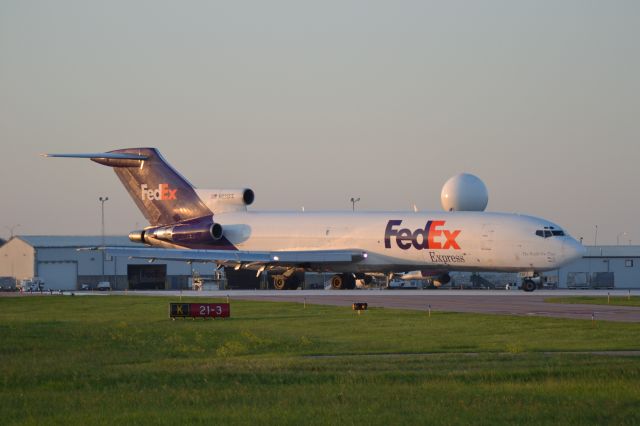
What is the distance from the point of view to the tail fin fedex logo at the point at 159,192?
7781 cm

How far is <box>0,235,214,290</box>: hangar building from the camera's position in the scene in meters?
94.2

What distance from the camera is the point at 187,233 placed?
249 feet

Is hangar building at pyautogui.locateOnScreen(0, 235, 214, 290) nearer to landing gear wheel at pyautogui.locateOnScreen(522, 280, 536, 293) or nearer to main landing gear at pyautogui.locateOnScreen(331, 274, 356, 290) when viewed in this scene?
main landing gear at pyautogui.locateOnScreen(331, 274, 356, 290)

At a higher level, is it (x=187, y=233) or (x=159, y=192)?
(x=159, y=192)

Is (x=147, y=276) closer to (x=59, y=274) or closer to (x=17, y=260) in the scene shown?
(x=59, y=274)

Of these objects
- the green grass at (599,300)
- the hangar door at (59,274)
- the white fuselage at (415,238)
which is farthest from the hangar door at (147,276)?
the green grass at (599,300)

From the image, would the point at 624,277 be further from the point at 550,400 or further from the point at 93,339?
the point at 550,400

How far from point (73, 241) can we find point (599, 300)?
217 ft

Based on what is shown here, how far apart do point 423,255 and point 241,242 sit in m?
14.0

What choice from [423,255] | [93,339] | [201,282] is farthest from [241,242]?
[93,339]

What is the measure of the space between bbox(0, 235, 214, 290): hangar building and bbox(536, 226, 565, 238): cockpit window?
37881 millimetres

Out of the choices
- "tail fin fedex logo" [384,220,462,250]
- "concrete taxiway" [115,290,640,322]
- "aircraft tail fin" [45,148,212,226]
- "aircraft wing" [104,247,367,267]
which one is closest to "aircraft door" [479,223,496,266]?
"tail fin fedex logo" [384,220,462,250]

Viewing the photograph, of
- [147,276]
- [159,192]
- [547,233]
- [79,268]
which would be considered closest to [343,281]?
[159,192]

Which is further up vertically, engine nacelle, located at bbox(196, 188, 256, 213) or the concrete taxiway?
engine nacelle, located at bbox(196, 188, 256, 213)
